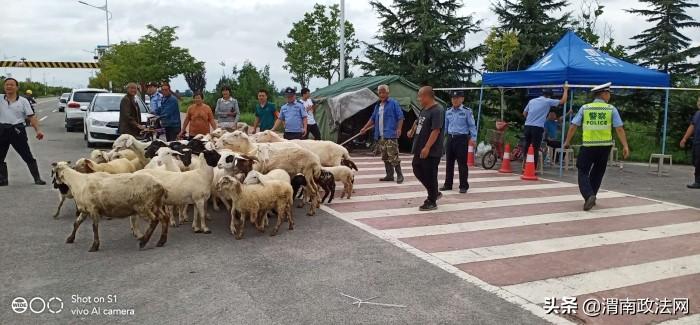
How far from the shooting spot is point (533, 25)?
2306 centimetres

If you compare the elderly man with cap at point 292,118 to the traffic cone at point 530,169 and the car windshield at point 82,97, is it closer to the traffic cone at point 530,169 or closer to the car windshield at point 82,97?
the traffic cone at point 530,169

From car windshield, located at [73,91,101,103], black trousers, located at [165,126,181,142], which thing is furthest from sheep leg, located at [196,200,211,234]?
car windshield, located at [73,91,101,103]

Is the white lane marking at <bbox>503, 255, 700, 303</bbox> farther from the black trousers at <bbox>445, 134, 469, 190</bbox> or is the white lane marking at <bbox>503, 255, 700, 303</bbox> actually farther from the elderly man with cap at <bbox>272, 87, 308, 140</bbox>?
the elderly man with cap at <bbox>272, 87, 308, 140</bbox>

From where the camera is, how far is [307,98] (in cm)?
1409

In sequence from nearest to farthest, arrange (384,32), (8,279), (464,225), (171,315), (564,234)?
(171,315)
(8,279)
(564,234)
(464,225)
(384,32)

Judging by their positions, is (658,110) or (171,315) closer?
(171,315)

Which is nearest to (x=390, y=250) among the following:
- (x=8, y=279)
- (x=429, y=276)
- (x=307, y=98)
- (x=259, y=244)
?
(x=429, y=276)

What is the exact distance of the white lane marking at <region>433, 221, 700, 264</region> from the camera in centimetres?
562

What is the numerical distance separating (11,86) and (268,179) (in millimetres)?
6006

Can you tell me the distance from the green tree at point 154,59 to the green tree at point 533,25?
20.3 meters

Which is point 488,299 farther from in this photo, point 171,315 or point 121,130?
point 121,130

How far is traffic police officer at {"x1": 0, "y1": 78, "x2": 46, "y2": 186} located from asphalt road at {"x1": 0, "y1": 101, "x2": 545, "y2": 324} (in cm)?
326

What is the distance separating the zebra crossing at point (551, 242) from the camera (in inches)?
179

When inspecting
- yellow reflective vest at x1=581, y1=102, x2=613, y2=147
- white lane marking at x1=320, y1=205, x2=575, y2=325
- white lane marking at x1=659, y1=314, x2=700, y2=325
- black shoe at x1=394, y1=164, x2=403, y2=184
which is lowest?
white lane marking at x1=659, y1=314, x2=700, y2=325
